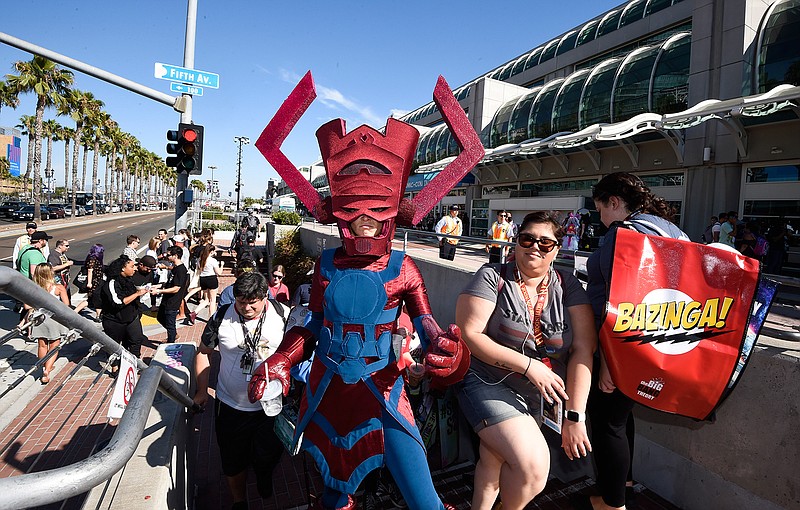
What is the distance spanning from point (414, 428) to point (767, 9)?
15928mm

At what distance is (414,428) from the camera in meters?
2.24

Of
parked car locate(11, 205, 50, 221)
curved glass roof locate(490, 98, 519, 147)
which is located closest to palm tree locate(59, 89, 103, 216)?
parked car locate(11, 205, 50, 221)

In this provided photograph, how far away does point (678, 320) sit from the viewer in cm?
208

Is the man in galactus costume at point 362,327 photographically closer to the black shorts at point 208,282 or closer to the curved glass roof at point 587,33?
the black shorts at point 208,282

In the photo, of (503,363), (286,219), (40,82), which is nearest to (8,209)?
(40,82)

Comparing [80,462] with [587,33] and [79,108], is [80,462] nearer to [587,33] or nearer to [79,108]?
[587,33]

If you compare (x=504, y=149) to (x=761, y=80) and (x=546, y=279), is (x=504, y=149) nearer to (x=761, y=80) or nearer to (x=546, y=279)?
(x=761, y=80)

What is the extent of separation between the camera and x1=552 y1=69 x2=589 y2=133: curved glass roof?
17.4 m

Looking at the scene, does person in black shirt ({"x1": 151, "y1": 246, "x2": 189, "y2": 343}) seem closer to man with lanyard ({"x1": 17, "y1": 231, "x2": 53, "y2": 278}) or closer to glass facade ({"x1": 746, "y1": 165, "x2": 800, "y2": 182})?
man with lanyard ({"x1": 17, "y1": 231, "x2": 53, "y2": 278})

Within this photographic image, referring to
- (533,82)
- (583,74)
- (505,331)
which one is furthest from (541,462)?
(533,82)

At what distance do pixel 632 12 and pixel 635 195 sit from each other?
2545cm

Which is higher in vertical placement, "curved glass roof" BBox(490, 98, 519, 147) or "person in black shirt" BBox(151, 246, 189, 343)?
"curved glass roof" BBox(490, 98, 519, 147)

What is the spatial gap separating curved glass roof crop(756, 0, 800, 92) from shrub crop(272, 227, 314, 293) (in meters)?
13.3

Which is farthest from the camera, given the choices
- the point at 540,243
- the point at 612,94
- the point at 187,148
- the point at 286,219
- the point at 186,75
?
the point at 286,219
